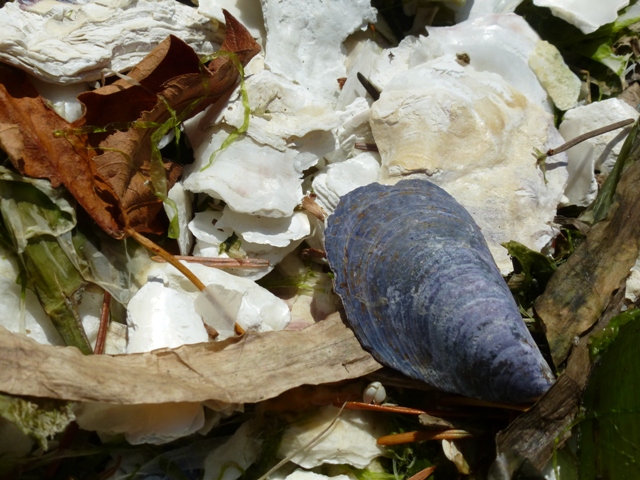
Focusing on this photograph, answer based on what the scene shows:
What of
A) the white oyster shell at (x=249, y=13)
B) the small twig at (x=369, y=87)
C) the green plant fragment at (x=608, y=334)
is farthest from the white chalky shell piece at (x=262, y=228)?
the green plant fragment at (x=608, y=334)

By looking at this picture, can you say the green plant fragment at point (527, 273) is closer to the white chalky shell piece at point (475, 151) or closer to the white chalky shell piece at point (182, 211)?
the white chalky shell piece at point (475, 151)

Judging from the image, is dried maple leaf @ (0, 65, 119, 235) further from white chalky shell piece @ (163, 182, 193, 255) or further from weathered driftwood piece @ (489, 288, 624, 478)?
weathered driftwood piece @ (489, 288, 624, 478)

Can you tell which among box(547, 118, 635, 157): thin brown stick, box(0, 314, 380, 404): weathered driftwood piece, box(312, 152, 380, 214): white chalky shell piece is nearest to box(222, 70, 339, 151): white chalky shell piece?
box(312, 152, 380, 214): white chalky shell piece

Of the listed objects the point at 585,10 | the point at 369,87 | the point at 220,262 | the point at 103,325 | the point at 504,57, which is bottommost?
the point at 103,325

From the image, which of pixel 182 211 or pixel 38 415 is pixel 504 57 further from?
pixel 38 415

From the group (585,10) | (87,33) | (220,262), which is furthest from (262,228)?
(585,10)

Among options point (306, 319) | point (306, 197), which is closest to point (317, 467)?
point (306, 319)
